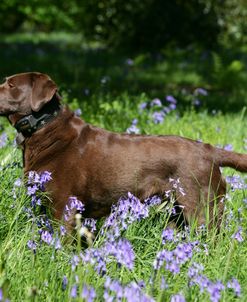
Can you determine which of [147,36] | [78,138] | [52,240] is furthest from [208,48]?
[52,240]

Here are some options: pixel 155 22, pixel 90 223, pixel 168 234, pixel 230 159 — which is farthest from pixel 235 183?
pixel 155 22

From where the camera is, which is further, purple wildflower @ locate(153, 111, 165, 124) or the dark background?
the dark background

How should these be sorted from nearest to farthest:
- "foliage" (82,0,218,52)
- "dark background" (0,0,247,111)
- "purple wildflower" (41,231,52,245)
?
"purple wildflower" (41,231,52,245), "dark background" (0,0,247,111), "foliage" (82,0,218,52)

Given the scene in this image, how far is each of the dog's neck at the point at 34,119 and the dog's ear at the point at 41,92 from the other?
163 mm

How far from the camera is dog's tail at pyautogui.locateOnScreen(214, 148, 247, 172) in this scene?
4.33 m

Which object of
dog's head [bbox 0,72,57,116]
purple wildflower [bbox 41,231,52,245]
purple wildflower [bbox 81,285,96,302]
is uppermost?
purple wildflower [bbox 81,285,96,302]

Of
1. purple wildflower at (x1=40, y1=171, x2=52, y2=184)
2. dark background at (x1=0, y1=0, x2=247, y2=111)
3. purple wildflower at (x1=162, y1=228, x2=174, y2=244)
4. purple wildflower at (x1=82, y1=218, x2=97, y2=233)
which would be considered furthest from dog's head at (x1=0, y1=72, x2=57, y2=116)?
dark background at (x1=0, y1=0, x2=247, y2=111)

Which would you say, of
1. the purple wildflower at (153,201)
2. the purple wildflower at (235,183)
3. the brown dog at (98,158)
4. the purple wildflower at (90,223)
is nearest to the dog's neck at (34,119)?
the brown dog at (98,158)

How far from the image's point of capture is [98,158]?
4.34 meters

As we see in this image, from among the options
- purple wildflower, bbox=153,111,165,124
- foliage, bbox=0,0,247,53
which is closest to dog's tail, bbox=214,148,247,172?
purple wildflower, bbox=153,111,165,124

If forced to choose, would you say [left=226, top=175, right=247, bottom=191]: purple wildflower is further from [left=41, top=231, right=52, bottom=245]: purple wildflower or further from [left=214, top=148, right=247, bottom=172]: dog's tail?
[left=41, top=231, right=52, bottom=245]: purple wildflower

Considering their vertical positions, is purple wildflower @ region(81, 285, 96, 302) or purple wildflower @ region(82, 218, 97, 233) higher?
purple wildflower @ region(81, 285, 96, 302)

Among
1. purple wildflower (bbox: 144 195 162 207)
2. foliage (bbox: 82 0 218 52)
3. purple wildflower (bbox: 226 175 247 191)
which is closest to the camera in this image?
purple wildflower (bbox: 144 195 162 207)

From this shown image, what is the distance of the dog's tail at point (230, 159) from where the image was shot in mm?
4328
